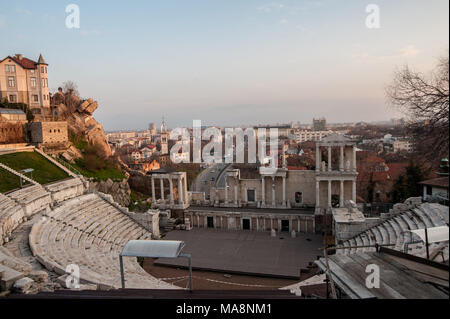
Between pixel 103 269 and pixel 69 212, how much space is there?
7.26 m

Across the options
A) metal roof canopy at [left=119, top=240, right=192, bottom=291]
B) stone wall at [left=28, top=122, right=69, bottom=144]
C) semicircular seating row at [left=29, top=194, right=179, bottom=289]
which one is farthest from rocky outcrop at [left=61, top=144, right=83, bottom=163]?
metal roof canopy at [left=119, top=240, right=192, bottom=291]

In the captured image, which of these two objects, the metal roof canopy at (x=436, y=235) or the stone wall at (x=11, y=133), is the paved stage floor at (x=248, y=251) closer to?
the metal roof canopy at (x=436, y=235)

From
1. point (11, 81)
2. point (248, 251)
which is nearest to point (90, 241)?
point (248, 251)

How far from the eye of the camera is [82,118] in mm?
37812

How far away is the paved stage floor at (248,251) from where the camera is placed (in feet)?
56.7

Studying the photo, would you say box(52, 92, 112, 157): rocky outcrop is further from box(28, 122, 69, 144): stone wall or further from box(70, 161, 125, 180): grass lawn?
box(70, 161, 125, 180): grass lawn

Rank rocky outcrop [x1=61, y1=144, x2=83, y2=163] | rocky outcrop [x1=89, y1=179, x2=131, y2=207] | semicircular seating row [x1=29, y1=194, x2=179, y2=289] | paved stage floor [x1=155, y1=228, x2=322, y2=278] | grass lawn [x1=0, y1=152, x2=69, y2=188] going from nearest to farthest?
semicircular seating row [x1=29, y1=194, x2=179, y2=289], paved stage floor [x1=155, y1=228, x2=322, y2=278], grass lawn [x1=0, y1=152, x2=69, y2=188], rocky outcrop [x1=89, y1=179, x2=131, y2=207], rocky outcrop [x1=61, y1=144, x2=83, y2=163]

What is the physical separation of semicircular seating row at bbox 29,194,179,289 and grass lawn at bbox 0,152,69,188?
3.39 meters

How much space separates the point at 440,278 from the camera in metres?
4.29

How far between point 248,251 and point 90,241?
957cm

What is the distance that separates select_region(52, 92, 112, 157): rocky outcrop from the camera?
35.4 metres
